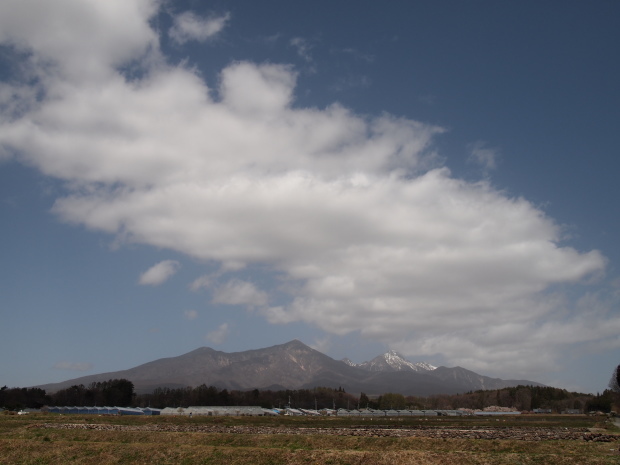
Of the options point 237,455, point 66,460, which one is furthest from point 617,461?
point 66,460

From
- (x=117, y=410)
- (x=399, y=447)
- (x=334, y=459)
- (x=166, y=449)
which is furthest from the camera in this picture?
(x=117, y=410)

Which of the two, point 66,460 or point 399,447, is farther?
point 399,447

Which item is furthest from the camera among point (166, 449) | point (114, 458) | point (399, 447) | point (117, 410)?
point (117, 410)

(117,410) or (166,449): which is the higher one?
(166,449)

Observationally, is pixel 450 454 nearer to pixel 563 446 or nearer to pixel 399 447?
pixel 399 447

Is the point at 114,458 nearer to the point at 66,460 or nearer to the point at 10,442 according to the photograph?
the point at 66,460

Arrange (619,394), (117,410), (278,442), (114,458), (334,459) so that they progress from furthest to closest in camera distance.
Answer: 1. (117,410)
2. (619,394)
3. (278,442)
4. (114,458)
5. (334,459)

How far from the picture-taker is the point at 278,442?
159ft

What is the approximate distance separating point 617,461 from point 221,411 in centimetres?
17170

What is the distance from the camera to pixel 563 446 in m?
43.8

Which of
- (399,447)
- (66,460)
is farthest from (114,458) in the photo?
(399,447)

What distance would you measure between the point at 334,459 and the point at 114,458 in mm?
17712

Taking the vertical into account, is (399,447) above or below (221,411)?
above

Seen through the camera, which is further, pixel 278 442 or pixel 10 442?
pixel 278 442
